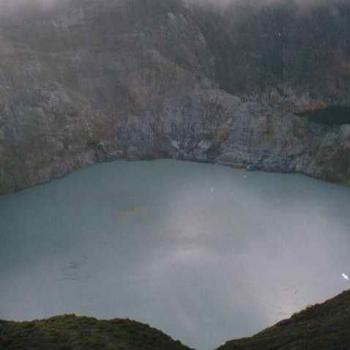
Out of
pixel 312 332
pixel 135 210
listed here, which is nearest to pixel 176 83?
pixel 135 210

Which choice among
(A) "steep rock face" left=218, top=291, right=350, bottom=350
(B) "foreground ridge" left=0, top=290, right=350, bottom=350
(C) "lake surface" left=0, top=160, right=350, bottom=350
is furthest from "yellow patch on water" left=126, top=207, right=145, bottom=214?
(A) "steep rock face" left=218, top=291, right=350, bottom=350

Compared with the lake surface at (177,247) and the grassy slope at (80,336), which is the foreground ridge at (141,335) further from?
the lake surface at (177,247)

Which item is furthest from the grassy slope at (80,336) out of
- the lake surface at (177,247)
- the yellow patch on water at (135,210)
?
the yellow patch on water at (135,210)

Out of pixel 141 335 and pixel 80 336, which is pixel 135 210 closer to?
pixel 141 335

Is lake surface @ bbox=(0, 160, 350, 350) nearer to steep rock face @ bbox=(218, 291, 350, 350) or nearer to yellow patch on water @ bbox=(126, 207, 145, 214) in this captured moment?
yellow patch on water @ bbox=(126, 207, 145, 214)

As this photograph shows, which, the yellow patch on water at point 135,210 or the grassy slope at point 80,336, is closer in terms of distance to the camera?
the grassy slope at point 80,336

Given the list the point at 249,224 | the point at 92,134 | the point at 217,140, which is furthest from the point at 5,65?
the point at 249,224
